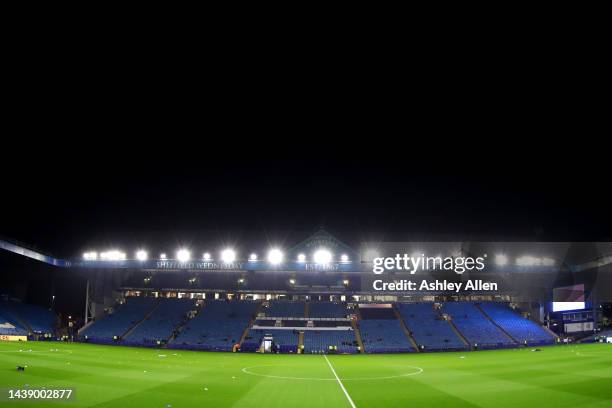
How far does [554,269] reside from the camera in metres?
66.5

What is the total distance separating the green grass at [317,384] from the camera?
20.6 metres

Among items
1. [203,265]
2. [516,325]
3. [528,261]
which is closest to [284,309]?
[203,265]

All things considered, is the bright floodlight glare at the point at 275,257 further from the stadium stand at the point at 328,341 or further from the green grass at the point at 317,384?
the green grass at the point at 317,384

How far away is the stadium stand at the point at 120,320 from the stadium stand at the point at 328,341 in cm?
2711

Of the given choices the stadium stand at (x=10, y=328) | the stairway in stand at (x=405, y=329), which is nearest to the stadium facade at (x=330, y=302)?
the stairway in stand at (x=405, y=329)

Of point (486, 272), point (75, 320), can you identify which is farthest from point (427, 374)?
point (75, 320)

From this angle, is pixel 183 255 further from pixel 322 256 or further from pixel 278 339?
pixel 322 256

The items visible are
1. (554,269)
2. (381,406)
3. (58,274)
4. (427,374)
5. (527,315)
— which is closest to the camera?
(381,406)

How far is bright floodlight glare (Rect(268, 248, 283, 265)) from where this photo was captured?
6650cm

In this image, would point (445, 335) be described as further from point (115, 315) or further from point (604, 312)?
point (115, 315)

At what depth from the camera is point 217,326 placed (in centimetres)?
6569

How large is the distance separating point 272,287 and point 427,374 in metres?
46.8

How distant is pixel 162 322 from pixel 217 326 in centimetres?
892

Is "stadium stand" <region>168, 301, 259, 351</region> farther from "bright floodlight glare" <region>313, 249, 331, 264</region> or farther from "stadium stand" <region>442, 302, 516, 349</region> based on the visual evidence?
"stadium stand" <region>442, 302, 516, 349</region>
